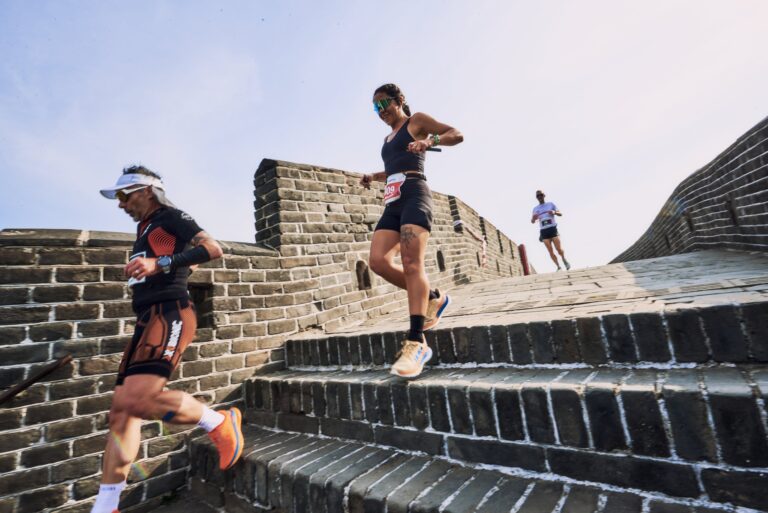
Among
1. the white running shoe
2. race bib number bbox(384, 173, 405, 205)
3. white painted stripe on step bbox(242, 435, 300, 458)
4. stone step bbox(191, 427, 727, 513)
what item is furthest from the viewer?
race bib number bbox(384, 173, 405, 205)

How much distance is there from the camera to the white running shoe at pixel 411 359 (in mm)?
1871

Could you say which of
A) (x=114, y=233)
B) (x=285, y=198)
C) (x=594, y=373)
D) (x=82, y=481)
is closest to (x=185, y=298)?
(x=114, y=233)

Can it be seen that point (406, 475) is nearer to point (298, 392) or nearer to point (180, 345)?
point (298, 392)

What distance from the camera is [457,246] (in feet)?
23.7

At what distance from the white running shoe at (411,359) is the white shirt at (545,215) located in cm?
761

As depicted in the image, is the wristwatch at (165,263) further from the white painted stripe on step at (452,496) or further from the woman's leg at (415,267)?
the white painted stripe on step at (452,496)

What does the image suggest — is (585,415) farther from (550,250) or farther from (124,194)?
(550,250)

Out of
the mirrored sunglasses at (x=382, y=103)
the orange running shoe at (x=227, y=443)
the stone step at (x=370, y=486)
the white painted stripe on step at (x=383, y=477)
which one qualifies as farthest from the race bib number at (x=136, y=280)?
the mirrored sunglasses at (x=382, y=103)

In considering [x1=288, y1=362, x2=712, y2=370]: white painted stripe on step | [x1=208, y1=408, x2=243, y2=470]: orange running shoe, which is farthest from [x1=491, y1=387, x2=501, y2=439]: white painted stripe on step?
[x1=208, y1=408, x2=243, y2=470]: orange running shoe

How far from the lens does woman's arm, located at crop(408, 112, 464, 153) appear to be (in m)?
2.23

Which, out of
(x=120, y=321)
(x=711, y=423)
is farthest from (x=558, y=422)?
(x=120, y=321)

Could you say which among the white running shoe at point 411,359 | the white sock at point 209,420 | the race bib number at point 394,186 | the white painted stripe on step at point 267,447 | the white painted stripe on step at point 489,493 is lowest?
the white painted stripe on step at point 267,447

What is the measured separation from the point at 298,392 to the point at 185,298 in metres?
1.05

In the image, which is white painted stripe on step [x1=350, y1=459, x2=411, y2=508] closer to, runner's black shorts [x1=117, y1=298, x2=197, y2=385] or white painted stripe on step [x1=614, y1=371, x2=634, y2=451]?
white painted stripe on step [x1=614, y1=371, x2=634, y2=451]
